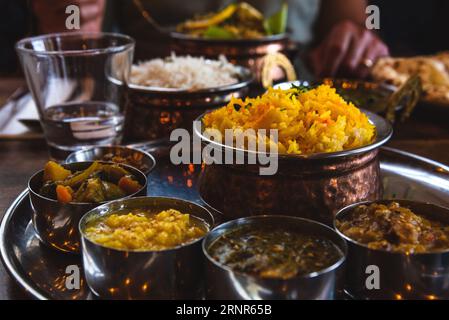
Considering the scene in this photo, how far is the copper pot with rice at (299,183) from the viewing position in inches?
57.4

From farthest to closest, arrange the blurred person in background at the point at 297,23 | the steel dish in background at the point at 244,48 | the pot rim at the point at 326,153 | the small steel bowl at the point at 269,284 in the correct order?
1. the blurred person in background at the point at 297,23
2. the steel dish in background at the point at 244,48
3. the pot rim at the point at 326,153
4. the small steel bowl at the point at 269,284

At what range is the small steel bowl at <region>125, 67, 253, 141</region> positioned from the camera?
2.19 metres

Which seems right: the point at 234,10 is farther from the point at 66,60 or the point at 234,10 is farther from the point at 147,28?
the point at 66,60

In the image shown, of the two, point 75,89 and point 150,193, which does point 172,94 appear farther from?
point 150,193

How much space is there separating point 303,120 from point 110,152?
2.23 feet

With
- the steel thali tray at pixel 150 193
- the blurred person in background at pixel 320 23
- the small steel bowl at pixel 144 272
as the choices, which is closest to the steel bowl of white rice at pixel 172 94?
the steel thali tray at pixel 150 193

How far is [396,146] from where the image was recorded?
231 centimetres

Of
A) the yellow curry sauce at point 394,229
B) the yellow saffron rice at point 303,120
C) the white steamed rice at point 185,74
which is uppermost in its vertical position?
the yellow saffron rice at point 303,120

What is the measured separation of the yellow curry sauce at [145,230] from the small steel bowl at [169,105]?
82cm

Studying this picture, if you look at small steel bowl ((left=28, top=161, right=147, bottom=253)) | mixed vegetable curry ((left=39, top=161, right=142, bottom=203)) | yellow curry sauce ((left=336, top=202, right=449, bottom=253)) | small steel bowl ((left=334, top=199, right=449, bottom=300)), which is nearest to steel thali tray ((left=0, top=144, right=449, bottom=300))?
small steel bowl ((left=28, top=161, right=147, bottom=253))

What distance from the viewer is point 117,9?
4.32 m

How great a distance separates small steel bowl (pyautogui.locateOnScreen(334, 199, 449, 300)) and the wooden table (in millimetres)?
1010

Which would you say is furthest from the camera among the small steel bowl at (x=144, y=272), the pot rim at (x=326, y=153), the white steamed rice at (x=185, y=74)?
the white steamed rice at (x=185, y=74)

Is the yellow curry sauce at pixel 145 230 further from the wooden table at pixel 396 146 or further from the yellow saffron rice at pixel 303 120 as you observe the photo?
the wooden table at pixel 396 146
